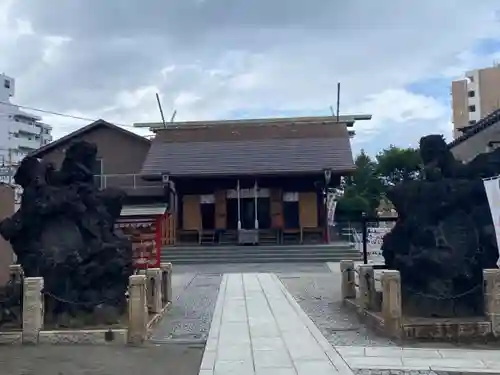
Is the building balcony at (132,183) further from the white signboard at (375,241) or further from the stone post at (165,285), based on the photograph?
the stone post at (165,285)

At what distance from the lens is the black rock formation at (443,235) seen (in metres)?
9.56

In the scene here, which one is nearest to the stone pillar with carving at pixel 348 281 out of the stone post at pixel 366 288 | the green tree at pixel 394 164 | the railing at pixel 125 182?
the stone post at pixel 366 288

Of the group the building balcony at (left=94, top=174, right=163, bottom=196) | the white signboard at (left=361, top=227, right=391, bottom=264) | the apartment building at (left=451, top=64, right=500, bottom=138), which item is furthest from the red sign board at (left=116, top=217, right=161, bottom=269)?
the apartment building at (left=451, top=64, right=500, bottom=138)

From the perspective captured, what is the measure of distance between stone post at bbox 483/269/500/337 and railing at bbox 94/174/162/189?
76.5 ft

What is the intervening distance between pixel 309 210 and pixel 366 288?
18.0 meters

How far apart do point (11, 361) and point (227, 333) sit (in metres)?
3.10

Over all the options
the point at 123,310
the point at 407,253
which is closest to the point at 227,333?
the point at 123,310

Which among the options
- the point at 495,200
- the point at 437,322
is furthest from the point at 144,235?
the point at 495,200

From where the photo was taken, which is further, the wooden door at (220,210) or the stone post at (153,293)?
the wooden door at (220,210)

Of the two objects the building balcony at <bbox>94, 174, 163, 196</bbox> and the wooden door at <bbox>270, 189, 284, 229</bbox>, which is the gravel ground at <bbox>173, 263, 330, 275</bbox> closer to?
Answer: the wooden door at <bbox>270, 189, 284, 229</bbox>

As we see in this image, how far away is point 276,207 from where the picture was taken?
28953 millimetres

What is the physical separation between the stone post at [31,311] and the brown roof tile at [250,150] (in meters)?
19.5

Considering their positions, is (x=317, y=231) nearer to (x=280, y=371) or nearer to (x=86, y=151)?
(x=86, y=151)

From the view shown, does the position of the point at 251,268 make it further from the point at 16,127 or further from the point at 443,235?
the point at 16,127
